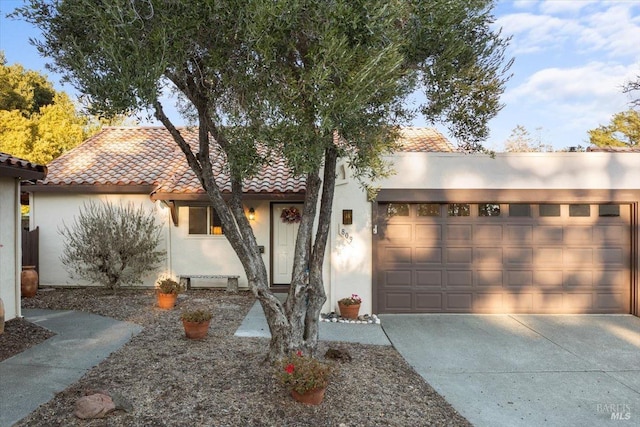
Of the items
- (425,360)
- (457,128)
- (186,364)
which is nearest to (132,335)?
(186,364)

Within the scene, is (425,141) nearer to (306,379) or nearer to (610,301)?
(610,301)

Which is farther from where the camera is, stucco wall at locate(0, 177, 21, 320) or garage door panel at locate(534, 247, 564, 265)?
garage door panel at locate(534, 247, 564, 265)

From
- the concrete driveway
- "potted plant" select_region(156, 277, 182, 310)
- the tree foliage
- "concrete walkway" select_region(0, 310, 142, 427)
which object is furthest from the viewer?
the tree foliage

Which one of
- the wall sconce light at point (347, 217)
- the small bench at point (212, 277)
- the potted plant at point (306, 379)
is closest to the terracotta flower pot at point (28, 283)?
the small bench at point (212, 277)

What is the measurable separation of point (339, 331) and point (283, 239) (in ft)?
14.2

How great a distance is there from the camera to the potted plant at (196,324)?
19.9 ft

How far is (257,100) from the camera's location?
4004 millimetres

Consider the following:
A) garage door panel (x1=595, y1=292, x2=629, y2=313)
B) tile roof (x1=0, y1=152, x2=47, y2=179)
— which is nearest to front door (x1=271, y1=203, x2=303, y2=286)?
tile roof (x1=0, y1=152, x2=47, y2=179)

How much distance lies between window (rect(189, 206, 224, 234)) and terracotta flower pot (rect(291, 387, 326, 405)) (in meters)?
7.47

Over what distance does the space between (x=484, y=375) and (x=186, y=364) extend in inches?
150

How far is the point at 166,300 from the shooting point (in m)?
8.35

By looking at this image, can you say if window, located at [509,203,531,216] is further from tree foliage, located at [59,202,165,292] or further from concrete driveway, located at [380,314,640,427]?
tree foliage, located at [59,202,165,292]

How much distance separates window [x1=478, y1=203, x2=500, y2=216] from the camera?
8352 millimetres

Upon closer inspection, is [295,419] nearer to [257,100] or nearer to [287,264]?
[257,100]
